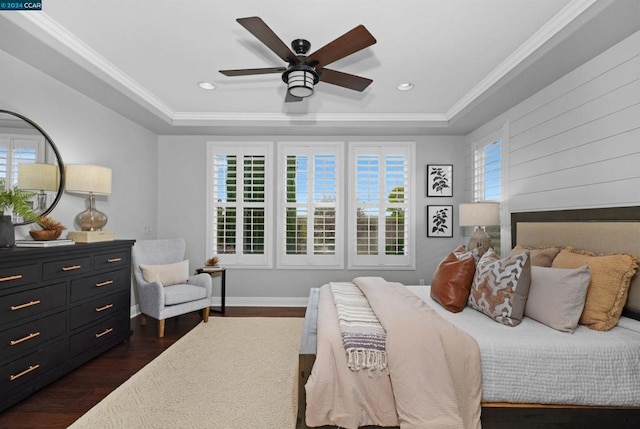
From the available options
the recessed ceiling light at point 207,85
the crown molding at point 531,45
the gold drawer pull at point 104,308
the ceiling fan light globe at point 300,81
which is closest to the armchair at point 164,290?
the gold drawer pull at point 104,308

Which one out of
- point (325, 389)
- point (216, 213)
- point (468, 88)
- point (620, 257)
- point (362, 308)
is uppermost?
point (468, 88)

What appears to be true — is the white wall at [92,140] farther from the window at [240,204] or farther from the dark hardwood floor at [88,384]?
the dark hardwood floor at [88,384]

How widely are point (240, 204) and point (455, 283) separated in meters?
3.34

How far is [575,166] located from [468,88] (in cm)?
138

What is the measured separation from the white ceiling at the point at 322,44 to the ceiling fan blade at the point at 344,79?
1.09ft

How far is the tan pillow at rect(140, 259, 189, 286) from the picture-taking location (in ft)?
12.0

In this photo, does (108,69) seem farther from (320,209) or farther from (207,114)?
(320,209)

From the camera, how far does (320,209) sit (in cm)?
487

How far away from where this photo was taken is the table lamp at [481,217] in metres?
3.58

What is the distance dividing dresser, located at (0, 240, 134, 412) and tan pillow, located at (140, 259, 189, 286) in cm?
38

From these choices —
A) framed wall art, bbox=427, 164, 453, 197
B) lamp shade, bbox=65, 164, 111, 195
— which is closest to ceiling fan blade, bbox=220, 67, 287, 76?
lamp shade, bbox=65, 164, 111, 195

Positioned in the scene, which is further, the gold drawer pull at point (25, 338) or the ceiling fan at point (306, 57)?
the gold drawer pull at point (25, 338)

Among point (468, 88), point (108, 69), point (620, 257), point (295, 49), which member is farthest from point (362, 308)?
point (108, 69)

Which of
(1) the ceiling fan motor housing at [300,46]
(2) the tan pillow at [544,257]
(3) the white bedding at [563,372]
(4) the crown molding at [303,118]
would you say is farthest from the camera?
(4) the crown molding at [303,118]
